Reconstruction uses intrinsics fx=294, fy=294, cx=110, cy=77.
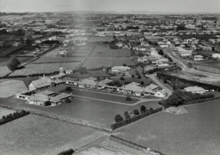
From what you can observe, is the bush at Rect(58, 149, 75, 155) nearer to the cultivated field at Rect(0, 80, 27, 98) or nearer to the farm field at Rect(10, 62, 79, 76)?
the cultivated field at Rect(0, 80, 27, 98)

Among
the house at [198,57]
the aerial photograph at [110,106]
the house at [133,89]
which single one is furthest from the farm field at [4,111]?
the house at [198,57]

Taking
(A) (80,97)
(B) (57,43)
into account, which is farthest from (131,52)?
(A) (80,97)

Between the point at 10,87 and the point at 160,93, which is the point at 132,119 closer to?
the point at 160,93

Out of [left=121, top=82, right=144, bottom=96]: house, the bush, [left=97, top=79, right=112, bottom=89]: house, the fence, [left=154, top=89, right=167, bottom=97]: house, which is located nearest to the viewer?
the bush

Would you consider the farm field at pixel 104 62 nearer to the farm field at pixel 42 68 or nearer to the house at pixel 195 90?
the farm field at pixel 42 68

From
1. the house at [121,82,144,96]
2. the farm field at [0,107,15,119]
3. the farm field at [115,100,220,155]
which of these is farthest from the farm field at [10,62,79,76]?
the farm field at [115,100,220,155]

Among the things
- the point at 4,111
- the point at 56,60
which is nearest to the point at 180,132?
the point at 4,111
